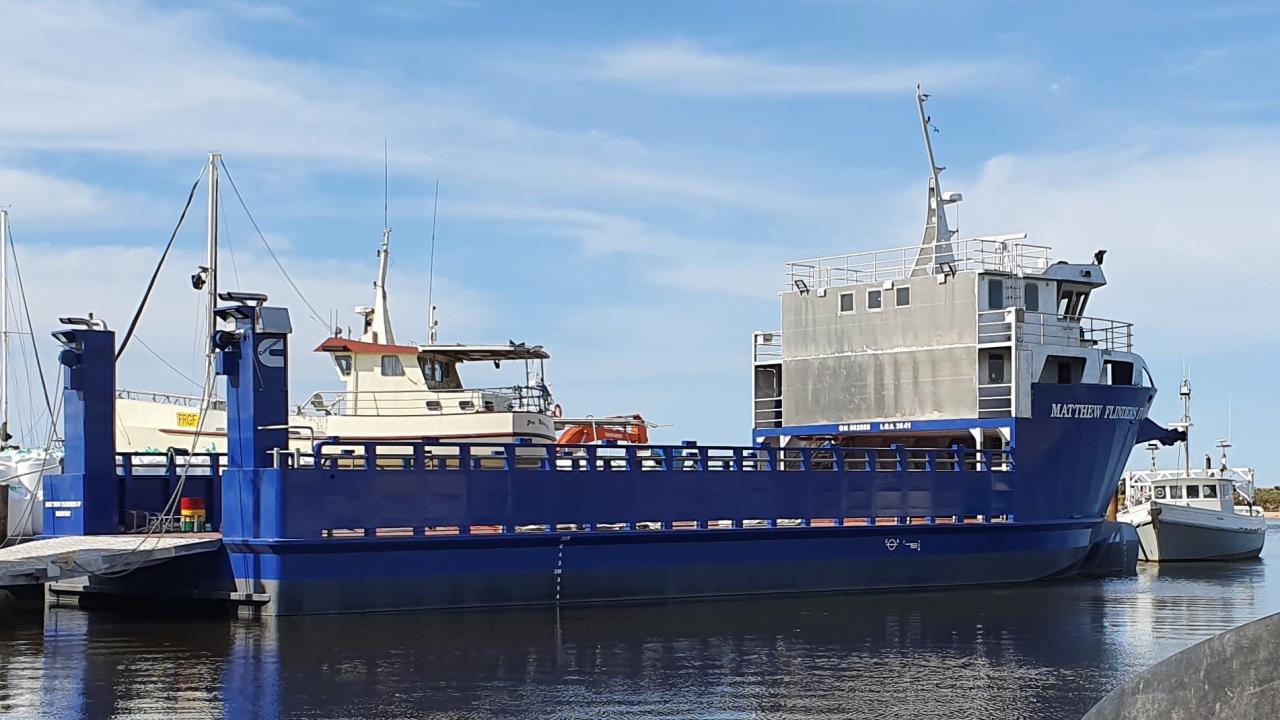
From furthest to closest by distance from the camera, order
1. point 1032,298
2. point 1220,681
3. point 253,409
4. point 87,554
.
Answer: point 1032,298, point 253,409, point 87,554, point 1220,681

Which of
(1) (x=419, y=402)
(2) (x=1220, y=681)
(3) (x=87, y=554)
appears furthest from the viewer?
(1) (x=419, y=402)

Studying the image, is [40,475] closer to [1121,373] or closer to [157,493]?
[157,493]

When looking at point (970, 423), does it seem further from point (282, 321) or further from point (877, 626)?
point (282, 321)

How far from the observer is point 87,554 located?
1656cm

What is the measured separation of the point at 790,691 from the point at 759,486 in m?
8.65

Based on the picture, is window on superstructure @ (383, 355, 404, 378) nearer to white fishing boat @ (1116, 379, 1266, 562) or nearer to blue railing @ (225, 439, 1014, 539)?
blue railing @ (225, 439, 1014, 539)

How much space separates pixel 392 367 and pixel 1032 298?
44.1ft

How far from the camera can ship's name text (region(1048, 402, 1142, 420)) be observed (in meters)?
24.0

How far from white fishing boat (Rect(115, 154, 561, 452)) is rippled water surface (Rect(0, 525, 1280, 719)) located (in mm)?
10930

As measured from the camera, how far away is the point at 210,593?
1808cm

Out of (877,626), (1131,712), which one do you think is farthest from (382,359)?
(1131,712)

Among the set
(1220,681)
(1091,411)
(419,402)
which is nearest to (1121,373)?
(1091,411)

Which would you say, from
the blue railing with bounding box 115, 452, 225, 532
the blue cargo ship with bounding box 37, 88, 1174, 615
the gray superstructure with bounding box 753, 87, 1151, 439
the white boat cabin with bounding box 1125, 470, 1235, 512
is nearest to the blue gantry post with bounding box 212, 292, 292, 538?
the blue cargo ship with bounding box 37, 88, 1174, 615

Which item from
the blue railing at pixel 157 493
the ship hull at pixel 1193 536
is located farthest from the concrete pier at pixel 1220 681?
the ship hull at pixel 1193 536
